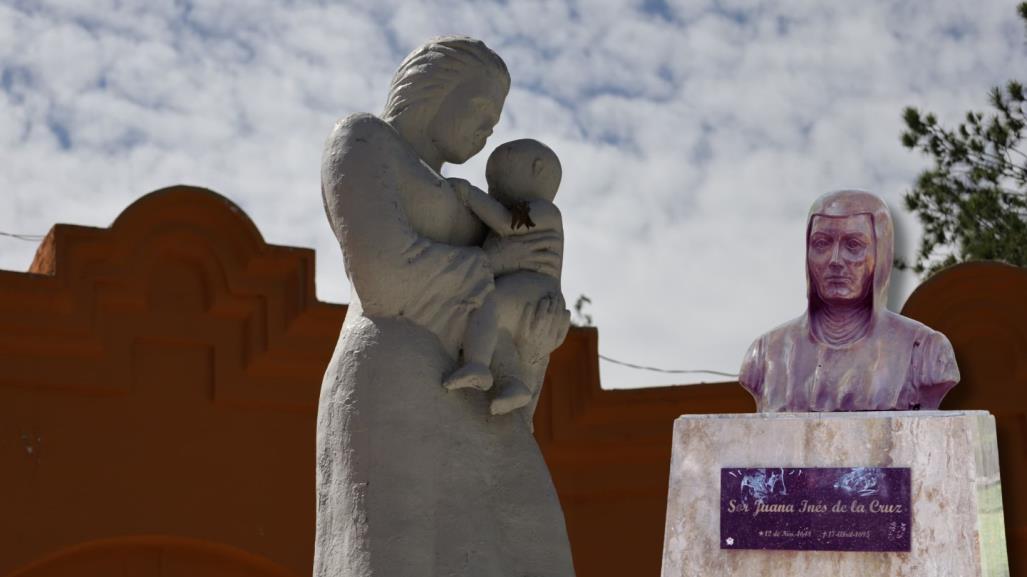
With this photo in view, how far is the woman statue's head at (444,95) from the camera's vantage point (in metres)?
5.25

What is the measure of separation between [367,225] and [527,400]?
656mm

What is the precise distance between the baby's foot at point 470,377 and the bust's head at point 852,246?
2918mm

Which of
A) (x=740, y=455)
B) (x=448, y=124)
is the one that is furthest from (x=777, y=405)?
(x=448, y=124)

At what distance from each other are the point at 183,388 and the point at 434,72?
465cm

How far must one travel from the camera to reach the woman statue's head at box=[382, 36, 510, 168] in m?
5.25

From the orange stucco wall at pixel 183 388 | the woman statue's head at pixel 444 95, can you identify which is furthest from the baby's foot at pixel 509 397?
the orange stucco wall at pixel 183 388

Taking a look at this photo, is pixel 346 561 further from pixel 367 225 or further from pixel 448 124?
pixel 448 124

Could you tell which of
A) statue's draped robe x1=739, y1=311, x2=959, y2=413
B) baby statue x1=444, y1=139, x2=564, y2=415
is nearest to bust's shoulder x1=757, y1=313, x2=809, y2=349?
statue's draped robe x1=739, y1=311, x2=959, y2=413

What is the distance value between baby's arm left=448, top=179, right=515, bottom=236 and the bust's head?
268 centimetres

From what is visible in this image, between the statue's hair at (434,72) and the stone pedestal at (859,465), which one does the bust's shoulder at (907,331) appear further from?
the statue's hair at (434,72)

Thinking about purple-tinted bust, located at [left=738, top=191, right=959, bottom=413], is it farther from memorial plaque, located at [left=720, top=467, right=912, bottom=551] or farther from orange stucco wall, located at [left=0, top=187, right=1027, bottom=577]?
orange stucco wall, located at [left=0, top=187, right=1027, bottom=577]

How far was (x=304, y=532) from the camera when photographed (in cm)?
960

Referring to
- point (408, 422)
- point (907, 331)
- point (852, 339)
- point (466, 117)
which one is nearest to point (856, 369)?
point (852, 339)

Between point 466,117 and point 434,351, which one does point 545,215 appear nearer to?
point 466,117
